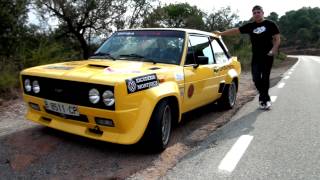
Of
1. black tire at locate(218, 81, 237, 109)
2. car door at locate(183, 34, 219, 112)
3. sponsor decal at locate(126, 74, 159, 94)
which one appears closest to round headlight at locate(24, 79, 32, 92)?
sponsor decal at locate(126, 74, 159, 94)

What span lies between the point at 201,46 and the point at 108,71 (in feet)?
7.48

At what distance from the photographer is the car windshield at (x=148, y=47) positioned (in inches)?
214

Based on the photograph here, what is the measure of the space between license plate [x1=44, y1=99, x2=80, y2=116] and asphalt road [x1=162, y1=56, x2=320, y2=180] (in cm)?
127

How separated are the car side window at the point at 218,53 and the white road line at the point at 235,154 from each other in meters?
1.85

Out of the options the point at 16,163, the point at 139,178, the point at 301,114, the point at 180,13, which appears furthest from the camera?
the point at 180,13

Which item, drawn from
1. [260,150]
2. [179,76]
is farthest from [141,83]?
[260,150]

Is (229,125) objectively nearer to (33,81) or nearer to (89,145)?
(89,145)

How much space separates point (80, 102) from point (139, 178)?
43.7 inches

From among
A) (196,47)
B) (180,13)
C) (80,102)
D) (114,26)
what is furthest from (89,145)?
(180,13)

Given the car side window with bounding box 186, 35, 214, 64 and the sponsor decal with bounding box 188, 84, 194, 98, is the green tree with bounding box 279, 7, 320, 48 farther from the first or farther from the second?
the sponsor decal with bounding box 188, 84, 194, 98

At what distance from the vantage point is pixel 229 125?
631cm

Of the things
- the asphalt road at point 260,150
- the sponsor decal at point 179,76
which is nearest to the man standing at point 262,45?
the asphalt road at point 260,150

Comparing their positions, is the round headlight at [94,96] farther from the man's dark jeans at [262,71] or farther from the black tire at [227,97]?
the man's dark jeans at [262,71]

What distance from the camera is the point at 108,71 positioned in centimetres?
449
